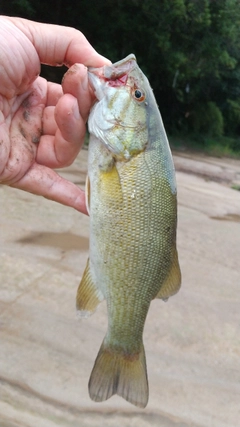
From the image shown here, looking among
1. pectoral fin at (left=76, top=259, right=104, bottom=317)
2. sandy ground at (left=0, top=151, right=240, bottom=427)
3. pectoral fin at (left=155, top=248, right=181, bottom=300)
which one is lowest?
sandy ground at (left=0, top=151, right=240, bottom=427)

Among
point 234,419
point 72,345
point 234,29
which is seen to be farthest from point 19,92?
point 234,29

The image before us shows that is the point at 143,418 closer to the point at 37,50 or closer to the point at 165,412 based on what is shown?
the point at 165,412

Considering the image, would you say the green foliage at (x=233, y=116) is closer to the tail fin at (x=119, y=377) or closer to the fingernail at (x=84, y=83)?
the fingernail at (x=84, y=83)

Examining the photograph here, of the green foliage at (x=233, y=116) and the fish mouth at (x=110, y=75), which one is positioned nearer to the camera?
the fish mouth at (x=110, y=75)

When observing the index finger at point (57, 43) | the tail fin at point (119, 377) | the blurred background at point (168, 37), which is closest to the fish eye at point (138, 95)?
the index finger at point (57, 43)

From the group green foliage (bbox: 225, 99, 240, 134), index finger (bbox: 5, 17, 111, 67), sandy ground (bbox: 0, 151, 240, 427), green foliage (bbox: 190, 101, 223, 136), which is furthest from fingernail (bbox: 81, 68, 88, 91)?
green foliage (bbox: 225, 99, 240, 134)

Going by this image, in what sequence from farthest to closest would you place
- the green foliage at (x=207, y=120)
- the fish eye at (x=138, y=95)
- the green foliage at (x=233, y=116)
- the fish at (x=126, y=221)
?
the green foliage at (x=233, y=116) < the green foliage at (x=207, y=120) < the fish eye at (x=138, y=95) < the fish at (x=126, y=221)

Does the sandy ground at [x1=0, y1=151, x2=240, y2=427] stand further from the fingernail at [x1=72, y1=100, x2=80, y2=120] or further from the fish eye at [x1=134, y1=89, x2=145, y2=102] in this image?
the fish eye at [x1=134, y1=89, x2=145, y2=102]

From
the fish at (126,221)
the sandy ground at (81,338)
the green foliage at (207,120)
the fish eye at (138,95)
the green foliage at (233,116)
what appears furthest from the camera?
the green foliage at (233,116)
